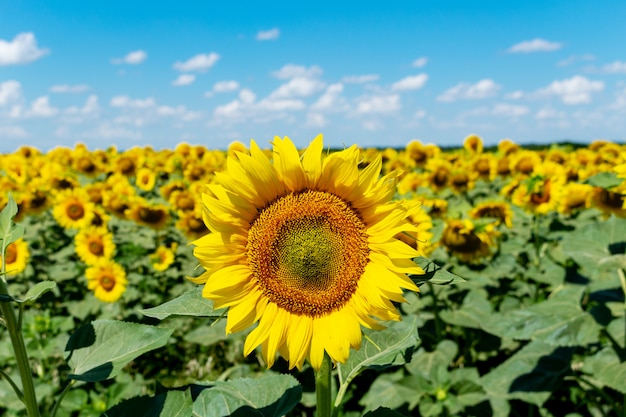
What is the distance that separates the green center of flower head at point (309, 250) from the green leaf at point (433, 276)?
14 centimetres

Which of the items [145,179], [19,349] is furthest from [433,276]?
[145,179]

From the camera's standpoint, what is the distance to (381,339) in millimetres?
1777

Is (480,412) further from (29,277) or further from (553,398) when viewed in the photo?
(29,277)

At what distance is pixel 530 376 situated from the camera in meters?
3.36

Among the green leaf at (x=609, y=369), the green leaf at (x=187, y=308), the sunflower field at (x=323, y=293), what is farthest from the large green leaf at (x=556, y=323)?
the green leaf at (x=187, y=308)

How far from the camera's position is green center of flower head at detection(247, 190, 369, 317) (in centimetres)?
153

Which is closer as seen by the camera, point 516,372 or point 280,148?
point 280,148

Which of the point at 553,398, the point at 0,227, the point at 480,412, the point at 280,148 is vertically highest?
the point at 280,148

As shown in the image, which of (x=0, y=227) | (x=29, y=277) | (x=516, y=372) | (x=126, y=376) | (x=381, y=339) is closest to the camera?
(x=0, y=227)

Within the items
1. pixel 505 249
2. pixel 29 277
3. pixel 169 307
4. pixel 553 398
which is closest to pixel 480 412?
pixel 553 398

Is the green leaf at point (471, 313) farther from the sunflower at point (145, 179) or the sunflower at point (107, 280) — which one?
the sunflower at point (145, 179)

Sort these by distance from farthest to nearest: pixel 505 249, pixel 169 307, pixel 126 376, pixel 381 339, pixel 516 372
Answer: pixel 505 249 → pixel 126 376 → pixel 516 372 → pixel 381 339 → pixel 169 307

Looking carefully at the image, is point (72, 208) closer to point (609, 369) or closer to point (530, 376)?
point (530, 376)

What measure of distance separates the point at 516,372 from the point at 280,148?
2.57 metres
